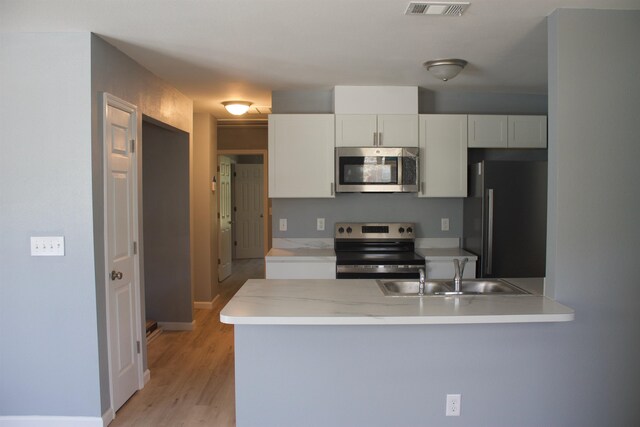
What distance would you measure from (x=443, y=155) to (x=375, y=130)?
2.11 ft

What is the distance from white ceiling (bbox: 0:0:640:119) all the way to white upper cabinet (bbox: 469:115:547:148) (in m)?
0.39

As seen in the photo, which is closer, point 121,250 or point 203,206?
point 121,250

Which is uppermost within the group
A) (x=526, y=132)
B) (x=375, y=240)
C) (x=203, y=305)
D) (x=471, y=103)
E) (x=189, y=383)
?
(x=471, y=103)

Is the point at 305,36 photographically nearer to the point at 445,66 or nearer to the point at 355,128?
the point at 445,66

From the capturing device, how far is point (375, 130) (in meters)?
4.39

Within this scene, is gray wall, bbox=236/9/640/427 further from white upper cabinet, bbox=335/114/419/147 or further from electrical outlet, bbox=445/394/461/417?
white upper cabinet, bbox=335/114/419/147

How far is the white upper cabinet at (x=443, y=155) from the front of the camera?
4.44 metres

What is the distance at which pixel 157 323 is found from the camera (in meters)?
5.18

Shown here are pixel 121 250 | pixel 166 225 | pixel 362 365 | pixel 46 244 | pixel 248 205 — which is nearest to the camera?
pixel 362 365

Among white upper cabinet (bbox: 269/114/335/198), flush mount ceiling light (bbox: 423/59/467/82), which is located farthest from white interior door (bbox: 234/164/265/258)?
flush mount ceiling light (bbox: 423/59/467/82)

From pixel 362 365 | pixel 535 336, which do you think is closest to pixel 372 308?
pixel 362 365

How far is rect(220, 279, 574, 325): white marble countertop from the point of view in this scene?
230cm

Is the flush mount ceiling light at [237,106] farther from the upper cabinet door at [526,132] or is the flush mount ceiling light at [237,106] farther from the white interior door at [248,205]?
the white interior door at [248,205]

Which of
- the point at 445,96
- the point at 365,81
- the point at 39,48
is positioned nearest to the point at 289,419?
the point at 39,48
